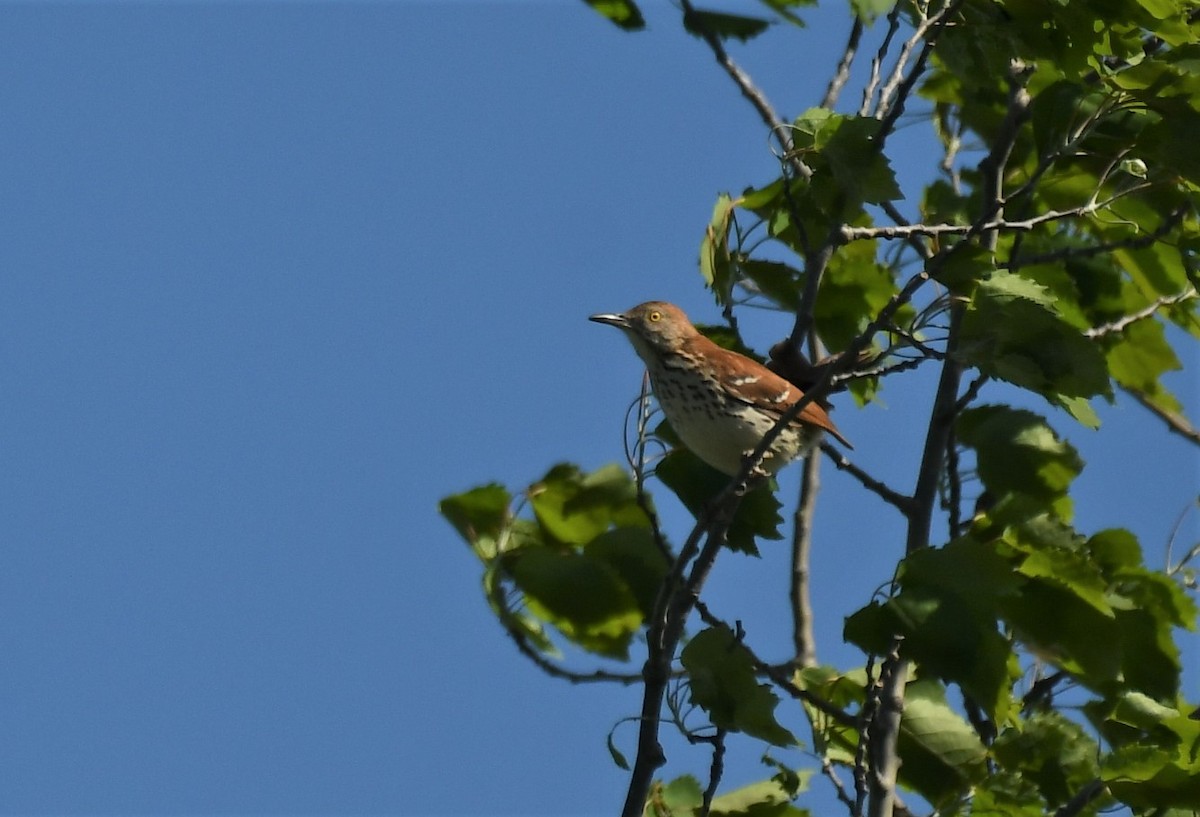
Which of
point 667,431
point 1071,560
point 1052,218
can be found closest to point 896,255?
point 667,431

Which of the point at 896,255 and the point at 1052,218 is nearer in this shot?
the point at 1052,218

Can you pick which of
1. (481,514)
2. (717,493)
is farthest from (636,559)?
(717,493)

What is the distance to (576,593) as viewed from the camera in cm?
385

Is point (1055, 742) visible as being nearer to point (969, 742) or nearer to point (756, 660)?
point (969, 742)

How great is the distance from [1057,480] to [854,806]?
41.5 inches

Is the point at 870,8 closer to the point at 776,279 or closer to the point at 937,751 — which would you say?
the point at 776,279

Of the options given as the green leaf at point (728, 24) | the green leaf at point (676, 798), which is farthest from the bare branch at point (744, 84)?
the green leaf at point (676, 798)

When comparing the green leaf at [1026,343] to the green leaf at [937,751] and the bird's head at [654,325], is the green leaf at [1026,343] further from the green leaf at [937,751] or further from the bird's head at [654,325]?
the bird's head at [654,325]

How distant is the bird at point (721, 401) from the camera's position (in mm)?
5020

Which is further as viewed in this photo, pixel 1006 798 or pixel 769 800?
pixel 769 800

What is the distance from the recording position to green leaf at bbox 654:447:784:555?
4355mm

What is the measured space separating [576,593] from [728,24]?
1593mm

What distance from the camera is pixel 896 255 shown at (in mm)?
4926

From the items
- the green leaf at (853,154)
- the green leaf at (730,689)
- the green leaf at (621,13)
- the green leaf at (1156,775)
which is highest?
the green leaf at (621,13)
